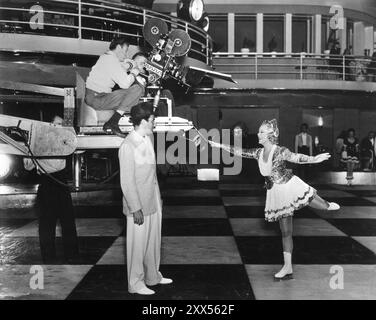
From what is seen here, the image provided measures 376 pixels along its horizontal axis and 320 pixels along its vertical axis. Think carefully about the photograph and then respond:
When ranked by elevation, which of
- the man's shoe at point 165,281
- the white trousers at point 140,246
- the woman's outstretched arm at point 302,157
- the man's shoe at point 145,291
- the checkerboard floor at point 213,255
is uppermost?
the woman's outstretched arm at point 302,157

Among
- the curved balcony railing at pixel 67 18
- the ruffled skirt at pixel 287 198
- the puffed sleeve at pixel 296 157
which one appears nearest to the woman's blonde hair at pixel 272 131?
the puffed sleeve at pixel 296 157

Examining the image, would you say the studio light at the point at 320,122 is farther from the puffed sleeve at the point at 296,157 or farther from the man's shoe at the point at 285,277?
the man's shoe at the point at 285,277

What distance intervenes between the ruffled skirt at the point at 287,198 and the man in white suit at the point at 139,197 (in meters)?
1.32

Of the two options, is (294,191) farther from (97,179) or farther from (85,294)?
(97,179)

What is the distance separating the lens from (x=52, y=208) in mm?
6719

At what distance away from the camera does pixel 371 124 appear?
25047 millimetres

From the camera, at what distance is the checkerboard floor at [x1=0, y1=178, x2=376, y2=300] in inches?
212

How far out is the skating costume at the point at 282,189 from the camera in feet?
19.0

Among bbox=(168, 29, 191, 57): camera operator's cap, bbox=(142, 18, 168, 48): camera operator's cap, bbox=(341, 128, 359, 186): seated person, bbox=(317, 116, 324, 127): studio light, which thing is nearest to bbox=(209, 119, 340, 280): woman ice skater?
bbox=(168, 29, 191, 57): camera operator's cap

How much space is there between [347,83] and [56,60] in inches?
557

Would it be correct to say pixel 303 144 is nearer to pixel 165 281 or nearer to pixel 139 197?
pixel 165 281

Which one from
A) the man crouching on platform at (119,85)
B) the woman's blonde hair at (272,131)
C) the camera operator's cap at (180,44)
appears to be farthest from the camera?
the camera operator's cap at (180,44)

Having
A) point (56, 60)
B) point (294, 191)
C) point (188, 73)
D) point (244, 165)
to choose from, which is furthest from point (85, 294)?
point (244, 165)

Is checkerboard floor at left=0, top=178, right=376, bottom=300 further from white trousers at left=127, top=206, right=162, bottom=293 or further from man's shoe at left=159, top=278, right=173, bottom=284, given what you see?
white trousers at left=127, top=206, right=162, bottom=293
